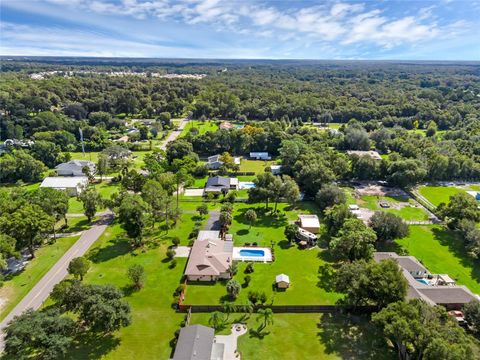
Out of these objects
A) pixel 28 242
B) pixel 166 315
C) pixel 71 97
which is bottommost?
pixel 166 315

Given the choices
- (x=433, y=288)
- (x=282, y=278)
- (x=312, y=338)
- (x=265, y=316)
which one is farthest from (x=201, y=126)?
(x=312, y=338)

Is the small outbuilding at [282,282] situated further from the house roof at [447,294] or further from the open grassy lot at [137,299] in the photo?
the house roof at [447,294]

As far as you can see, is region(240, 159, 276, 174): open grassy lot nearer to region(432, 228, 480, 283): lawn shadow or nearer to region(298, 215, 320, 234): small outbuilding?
region(298, 215, 320, 234): small outbuilding

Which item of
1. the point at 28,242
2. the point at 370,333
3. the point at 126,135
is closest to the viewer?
the point at 370,333

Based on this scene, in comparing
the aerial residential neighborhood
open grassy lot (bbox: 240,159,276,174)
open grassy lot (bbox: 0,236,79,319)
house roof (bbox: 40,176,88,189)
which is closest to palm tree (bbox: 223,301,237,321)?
the aerial residential neighborhood

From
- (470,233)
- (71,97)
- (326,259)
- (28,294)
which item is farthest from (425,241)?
(71,97)

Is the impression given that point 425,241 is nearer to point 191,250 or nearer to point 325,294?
point 325,294
